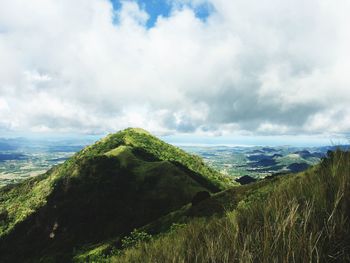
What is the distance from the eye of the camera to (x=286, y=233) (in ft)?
14.7

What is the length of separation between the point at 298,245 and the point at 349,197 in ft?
4.59

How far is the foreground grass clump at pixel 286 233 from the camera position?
418 centimetres

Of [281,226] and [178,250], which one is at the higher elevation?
[281,226]

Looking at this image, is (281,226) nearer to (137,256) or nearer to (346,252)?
(346,252)

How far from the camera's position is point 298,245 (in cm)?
412

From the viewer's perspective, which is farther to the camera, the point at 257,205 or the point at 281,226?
the point at 257,205

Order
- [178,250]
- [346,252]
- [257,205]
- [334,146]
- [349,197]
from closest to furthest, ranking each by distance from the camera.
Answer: [346,252] < [349,197] < [178,250] < [257,205] < [334,146]

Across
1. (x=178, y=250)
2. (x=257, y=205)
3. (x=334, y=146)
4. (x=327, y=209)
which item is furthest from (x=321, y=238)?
(x=334, y=146)

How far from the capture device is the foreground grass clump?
4176mm

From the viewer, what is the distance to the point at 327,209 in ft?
16.5

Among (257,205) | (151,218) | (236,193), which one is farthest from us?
(151,218)

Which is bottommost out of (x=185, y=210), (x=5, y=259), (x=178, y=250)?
(x=5, y=259)

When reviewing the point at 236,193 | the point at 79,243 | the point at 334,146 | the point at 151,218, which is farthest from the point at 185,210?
the point at 334,146

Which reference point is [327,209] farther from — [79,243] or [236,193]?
[79,243]
